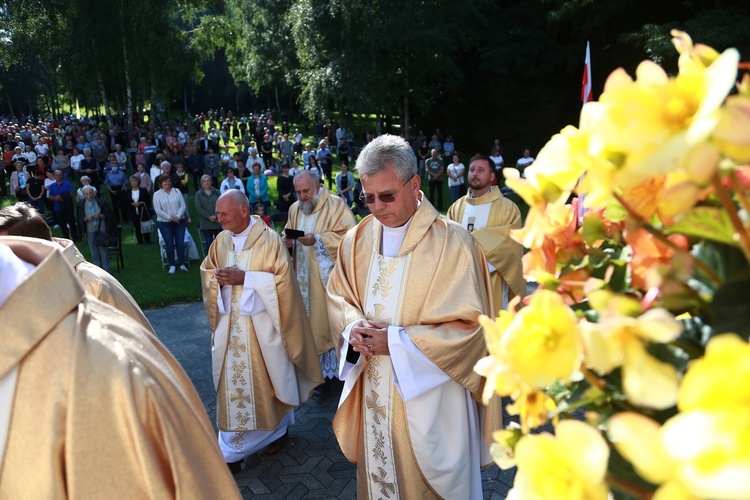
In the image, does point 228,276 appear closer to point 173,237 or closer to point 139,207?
point 173,237

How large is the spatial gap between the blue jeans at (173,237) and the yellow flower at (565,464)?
39.2ft

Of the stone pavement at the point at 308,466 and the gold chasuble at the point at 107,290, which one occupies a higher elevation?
the gold chasuble at the point at 107,290

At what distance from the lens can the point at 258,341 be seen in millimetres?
5152

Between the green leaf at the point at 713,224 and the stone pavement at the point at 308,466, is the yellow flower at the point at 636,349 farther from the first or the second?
the stone pavement at the point at 308,466

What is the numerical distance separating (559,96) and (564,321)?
2826 cm

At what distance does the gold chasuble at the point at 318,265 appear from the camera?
6621 millimetres

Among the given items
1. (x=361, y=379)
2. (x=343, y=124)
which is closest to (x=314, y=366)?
(x=361, y=379)

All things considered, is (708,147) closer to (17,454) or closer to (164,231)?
(17,454)

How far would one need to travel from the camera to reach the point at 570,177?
32.3 inches

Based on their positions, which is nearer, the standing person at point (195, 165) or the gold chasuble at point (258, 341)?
the gold chasuble at point (258, 341)

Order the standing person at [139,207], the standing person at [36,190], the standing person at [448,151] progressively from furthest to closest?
the standing person at [448,151] → the standing person at [36,190] → the standing person at [139,207]

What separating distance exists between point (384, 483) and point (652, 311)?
9.85 feet

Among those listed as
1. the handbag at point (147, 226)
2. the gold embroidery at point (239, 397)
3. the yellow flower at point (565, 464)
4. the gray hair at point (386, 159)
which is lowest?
the gold embroidery at point (239, 397)

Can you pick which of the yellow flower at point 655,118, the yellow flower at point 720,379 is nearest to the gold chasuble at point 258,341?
the yellow flower at point 655,118
